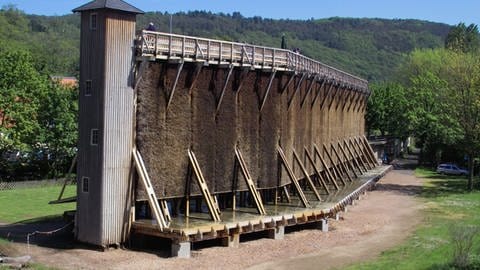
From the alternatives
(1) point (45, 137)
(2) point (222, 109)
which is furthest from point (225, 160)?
(1) point (45, 137)

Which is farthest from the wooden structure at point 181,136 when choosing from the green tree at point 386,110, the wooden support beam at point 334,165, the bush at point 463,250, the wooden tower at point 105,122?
the green tree at point 386,110

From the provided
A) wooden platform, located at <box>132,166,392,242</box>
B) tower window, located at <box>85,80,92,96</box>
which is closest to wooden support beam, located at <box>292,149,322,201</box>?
wooden platform, located at <box>132,166,392,242</box>

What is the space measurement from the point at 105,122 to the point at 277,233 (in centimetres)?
1026

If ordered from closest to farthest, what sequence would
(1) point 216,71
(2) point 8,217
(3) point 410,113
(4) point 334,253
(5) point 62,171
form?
(4) point 334,253, (1) point 216,71, (2) point 8,217, (5) point 62,171, (3) point 410,113

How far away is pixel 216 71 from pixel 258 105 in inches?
192

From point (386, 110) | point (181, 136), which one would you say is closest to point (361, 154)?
point (386, 110)

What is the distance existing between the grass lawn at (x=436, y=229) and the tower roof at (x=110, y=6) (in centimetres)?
1458

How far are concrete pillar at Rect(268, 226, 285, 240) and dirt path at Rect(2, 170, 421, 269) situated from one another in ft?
1.33

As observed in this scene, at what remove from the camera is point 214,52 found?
31.8 meters

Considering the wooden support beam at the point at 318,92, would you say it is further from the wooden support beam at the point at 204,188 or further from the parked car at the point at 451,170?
the parked car at the point at 451,170

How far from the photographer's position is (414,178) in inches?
2613

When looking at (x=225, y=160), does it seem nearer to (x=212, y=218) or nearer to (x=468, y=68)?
(x=212, y=218)

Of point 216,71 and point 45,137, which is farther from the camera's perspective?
point 45,137

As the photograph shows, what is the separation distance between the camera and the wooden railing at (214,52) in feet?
93.5
